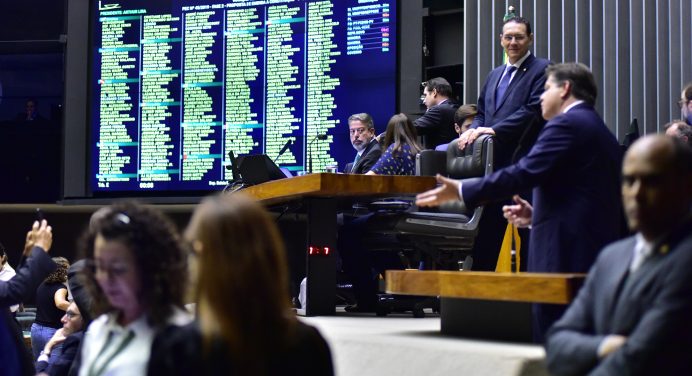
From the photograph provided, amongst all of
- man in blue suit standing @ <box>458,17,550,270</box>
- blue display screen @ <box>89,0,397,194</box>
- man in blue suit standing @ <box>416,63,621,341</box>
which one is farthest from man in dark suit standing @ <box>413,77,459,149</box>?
man in blue suit standing @ <box>416,63,621,341</box>

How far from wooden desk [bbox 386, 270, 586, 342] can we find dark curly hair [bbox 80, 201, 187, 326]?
4.32ft

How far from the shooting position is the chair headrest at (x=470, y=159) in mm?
4641

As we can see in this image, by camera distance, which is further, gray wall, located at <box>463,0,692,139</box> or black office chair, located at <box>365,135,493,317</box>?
gray wall, located at <box>463,0,692,139</box>

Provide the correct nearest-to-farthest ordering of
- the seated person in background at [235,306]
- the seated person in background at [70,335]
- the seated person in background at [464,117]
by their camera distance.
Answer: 1. the seated person in background at [235,306]
2. the seated person in background at [70,335]
3. the seated person in background at [464,117]

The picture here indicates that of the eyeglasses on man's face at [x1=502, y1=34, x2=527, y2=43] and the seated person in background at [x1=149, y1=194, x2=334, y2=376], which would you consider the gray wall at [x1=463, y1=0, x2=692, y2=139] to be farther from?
the seated person in background at [x1=149, y1=194, x2=334, y2=376]

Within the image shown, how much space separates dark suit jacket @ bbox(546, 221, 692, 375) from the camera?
1961 mm

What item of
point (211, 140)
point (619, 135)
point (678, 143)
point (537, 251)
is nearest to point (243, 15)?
point (211, 140)

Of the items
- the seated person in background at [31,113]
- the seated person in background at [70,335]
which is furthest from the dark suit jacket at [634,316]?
the seated person in background at [31,113]

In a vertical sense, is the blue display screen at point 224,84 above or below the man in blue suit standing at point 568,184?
above

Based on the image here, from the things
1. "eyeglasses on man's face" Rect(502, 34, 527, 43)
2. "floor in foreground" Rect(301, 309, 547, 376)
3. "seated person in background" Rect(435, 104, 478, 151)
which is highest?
"eyeglasses on man's face" Rect(502, 34, 527, 43)

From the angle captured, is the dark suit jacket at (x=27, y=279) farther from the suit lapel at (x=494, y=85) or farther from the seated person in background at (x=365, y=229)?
the suit lapel at (x=494, y=85)

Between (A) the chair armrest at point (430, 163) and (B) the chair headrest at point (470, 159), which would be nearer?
(B) the chair headrest at point (470, 159)

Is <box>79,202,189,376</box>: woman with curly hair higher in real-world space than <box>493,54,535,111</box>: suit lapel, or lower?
lower

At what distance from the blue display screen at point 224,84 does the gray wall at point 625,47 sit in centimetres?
118
